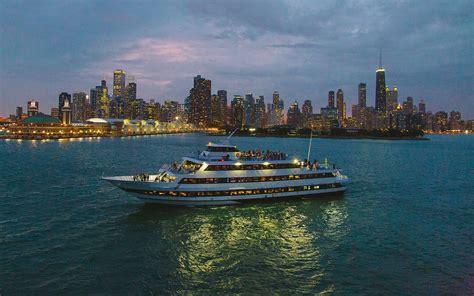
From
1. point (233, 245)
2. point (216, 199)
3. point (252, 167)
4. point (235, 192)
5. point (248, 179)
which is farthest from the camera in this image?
point (252, 167)

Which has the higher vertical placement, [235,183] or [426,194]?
[235,183]

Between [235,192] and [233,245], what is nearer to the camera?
[233,245]

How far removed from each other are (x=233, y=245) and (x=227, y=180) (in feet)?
35.4

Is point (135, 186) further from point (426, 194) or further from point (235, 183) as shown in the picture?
point (426, 194)

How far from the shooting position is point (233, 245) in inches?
1071

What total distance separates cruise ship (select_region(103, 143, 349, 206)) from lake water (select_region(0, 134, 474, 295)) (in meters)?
1.19

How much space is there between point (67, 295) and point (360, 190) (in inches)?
1658

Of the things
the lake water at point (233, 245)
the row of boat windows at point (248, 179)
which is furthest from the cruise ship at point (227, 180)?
the lake water at point (233, 245)

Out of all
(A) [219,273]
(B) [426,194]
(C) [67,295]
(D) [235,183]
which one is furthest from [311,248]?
(B) [426,194]

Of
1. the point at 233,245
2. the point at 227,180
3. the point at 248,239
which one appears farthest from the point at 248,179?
the point at 233,245

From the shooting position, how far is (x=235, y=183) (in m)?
37.6

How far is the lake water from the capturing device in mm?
21125

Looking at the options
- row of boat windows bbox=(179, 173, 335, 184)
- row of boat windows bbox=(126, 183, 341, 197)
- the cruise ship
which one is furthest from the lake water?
row of boat windows bbox=(179, 173, 335, 184)

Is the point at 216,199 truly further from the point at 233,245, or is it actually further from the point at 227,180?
the point at 233,245
